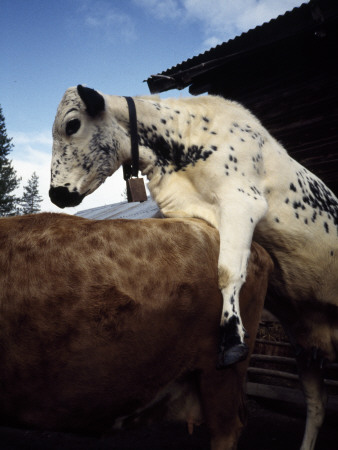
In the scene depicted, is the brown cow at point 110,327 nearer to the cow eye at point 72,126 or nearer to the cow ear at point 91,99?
the cow eye at point 72,126

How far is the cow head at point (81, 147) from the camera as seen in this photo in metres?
2.23

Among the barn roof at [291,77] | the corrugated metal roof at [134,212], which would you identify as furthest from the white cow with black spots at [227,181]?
the corrugated metal roof at [134,212]

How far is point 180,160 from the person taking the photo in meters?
Result: 2.49

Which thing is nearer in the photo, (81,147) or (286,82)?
(81,147)

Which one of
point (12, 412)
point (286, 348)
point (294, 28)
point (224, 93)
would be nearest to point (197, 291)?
point (12, 412)

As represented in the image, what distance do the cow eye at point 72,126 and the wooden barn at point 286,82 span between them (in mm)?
3233

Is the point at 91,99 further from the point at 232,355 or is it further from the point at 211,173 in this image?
the point at 232,355

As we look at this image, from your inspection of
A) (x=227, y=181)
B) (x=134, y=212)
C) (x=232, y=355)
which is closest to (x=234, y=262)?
(x=232, y=355)

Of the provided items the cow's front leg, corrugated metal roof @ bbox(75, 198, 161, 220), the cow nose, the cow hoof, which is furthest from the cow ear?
corrugated metal roof @ bbox(75, 198, 161, 220)

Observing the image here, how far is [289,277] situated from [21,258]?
72.6 inches

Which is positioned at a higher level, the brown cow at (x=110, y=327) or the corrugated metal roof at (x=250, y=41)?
the corrugated metal roof at (x=250, y=41)

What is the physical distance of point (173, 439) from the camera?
341 cm

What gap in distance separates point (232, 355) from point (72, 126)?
1.77 m

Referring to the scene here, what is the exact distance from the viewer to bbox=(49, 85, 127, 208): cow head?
2.23 m
